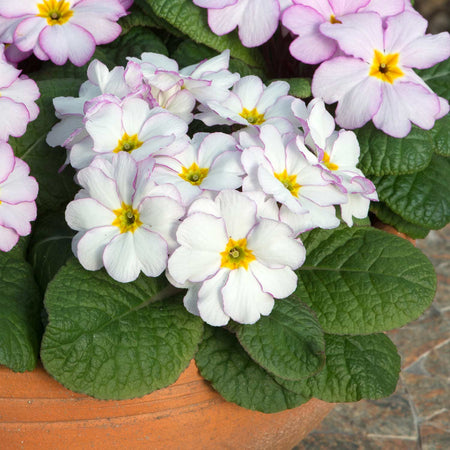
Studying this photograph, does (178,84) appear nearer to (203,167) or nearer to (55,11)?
(203,167)

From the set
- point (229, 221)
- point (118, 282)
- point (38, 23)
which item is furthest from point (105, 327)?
point (38, 23)

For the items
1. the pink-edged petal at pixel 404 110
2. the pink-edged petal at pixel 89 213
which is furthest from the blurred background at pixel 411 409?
the pink-edged petal at pixel 89 213

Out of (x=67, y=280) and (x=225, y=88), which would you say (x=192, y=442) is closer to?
(x=67, y=280)

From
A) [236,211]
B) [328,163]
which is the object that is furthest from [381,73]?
[236,211]

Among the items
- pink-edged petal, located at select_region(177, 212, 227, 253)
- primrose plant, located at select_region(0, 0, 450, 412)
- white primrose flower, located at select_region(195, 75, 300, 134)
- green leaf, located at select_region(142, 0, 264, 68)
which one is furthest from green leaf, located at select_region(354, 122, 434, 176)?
pink-edged petal, located at select_region(177, 212, 227, 253)

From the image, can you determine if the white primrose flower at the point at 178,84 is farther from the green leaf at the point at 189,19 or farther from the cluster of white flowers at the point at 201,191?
the green leaf at the point at 189,19
